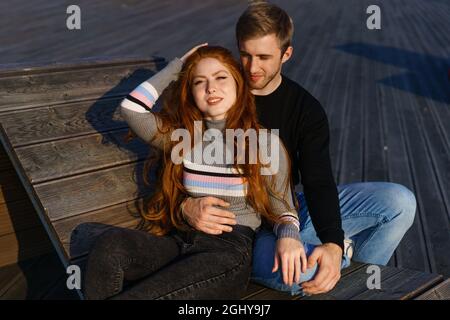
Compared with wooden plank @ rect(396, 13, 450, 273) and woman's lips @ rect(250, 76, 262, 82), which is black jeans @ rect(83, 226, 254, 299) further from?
wooden plank @ rect(396, 13, 450, 273)

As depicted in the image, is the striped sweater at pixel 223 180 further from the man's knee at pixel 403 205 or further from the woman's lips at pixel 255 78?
the man's knee at pixel 403 205

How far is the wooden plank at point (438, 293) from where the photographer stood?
6.93ft

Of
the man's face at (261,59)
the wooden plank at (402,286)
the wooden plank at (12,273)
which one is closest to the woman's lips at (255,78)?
the man's face at (261,59)

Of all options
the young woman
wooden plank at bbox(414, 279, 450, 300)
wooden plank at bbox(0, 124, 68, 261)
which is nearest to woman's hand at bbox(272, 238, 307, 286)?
the young woman

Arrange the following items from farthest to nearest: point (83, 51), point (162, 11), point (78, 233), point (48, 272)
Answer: point (162, 11) < point (83, 51) < point (48, 272) < point (78, 233)

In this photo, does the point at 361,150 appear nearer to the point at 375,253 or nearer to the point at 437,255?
the point at 437,255

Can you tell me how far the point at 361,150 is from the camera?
5.25 m

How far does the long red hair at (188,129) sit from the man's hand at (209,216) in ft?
0.35

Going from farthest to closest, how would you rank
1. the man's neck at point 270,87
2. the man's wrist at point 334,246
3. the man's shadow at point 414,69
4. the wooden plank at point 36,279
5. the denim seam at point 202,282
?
the man's shadow at point 414,69 → the wooden plank at point 36,279 → the man's neck at point 270,87 → the man's wrist at point 334,246 → the denim seam at point 202,282

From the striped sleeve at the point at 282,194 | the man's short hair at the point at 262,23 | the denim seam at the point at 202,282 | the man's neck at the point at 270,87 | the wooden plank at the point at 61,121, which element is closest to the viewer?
the denim seam at the point at 202,282

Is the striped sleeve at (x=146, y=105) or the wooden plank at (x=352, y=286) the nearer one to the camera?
the wooden plank at (x=352, y=286)

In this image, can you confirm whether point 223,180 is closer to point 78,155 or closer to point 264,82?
point 264,82

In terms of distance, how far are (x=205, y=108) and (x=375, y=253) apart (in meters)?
1.15

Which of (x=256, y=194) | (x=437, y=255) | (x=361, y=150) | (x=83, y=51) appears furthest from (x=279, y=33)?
(x=83, y=51)
